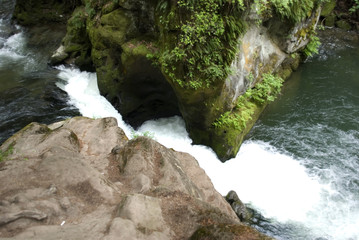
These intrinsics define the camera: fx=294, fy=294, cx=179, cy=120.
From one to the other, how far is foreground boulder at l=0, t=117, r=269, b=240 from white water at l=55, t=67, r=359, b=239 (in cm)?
221

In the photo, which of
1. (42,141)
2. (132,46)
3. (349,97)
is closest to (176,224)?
(42,141)

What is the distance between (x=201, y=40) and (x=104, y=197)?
16.4ft

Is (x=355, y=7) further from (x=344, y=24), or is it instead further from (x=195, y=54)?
(x=195, y=54)

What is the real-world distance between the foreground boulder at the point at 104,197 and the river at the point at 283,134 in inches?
98.3

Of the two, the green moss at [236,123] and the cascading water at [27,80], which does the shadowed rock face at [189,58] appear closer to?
the green moss at [236,123]

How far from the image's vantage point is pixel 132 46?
34.6 ft

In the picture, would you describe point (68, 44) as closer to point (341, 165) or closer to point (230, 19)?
point (230, 19)

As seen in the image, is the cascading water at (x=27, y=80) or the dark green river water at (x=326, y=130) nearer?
the dark green river water at (x=326, y=130)

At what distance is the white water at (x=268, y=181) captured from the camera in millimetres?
7910

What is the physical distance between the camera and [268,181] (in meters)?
9.21

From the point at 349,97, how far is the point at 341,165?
454cm

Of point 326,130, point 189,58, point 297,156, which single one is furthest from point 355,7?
point 189,58

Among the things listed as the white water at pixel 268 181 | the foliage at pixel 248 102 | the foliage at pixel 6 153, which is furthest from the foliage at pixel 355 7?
the foliage at pixel 6 153

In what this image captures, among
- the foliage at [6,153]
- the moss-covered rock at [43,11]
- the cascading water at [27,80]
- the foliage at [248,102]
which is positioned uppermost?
the foliage at [248,102]
